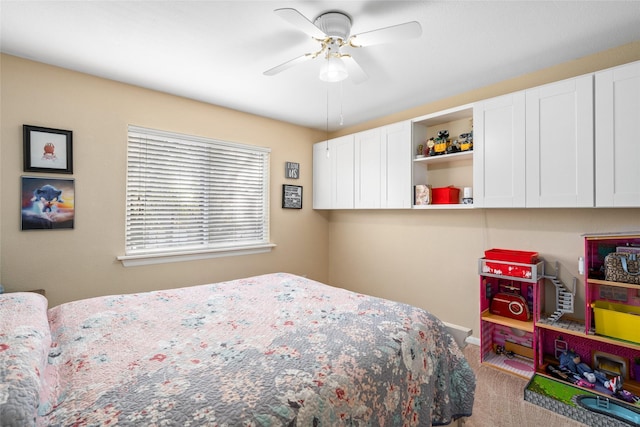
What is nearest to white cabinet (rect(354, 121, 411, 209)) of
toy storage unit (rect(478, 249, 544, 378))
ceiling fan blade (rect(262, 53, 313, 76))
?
toy storage unit (rect(478, 249, 544, 378))

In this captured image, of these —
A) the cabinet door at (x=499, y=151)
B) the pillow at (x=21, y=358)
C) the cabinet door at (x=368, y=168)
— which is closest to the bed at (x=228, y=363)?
the pillow at (x=21, y=358)

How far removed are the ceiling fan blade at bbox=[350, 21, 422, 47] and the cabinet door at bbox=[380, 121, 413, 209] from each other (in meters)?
1.51

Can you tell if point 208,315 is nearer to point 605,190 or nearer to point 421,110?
point 605,190

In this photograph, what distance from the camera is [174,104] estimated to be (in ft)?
9.80

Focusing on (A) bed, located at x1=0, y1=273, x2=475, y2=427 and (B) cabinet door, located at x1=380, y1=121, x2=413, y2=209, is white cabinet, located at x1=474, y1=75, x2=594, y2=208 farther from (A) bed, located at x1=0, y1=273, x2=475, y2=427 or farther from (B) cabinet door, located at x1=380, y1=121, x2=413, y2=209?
(A) bed, located at x1=0, y1=273, x2=475, y2=427

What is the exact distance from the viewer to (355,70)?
238 cm

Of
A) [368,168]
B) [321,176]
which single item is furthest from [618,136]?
[321,176]

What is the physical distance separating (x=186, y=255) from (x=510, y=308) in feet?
10.1

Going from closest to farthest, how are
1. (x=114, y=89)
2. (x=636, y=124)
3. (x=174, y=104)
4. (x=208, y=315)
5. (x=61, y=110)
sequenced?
(x=208, y=315)
(x=636, y=124)
(x=61, y=110)
(x=114, y=89)
(x=174, y=104)

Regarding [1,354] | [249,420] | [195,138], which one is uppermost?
[195,138]

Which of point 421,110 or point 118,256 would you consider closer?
point 118,256

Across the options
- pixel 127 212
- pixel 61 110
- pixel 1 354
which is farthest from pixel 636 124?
pixel 61 110

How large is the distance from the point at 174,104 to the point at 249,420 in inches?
117

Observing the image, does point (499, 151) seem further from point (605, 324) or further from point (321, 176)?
point (321, 176)
